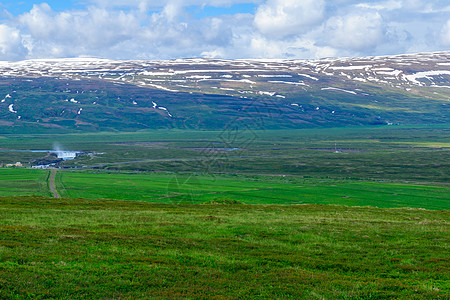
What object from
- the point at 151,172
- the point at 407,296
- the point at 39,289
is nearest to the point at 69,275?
the point at 39,289

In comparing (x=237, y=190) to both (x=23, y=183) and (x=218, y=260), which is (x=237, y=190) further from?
(x=218, y=260)

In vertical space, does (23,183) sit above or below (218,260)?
below

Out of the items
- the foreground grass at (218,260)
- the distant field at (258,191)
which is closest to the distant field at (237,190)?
the distant field at (258,191)

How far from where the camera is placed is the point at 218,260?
71.6 feet

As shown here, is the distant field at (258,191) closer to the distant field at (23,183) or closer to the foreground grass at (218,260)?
the distant field at (23,183)

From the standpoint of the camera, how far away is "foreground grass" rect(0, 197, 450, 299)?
680 inches

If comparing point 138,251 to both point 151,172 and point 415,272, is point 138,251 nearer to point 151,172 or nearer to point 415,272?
point 415,272

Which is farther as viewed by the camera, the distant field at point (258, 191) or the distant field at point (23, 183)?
the distant field at point (23, 183)

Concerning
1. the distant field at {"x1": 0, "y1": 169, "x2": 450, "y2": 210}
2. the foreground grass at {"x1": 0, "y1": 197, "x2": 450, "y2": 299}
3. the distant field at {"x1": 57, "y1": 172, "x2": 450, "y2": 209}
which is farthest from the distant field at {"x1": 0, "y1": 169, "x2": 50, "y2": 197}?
→ the foreground grass at {"x1": 0, "y1": 197, "x2": 450, "y2": 299}

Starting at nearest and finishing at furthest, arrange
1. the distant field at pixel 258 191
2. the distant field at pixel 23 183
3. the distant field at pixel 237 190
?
1. the distant field at pixel 258 191
2. the distant field at pixel 237 190
3. the distant field at pixel 23 183

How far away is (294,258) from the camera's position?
23.1m

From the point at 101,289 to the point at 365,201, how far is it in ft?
255

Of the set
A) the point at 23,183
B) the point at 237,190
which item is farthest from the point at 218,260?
the point at 23,183

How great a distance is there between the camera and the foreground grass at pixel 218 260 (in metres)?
17.3
